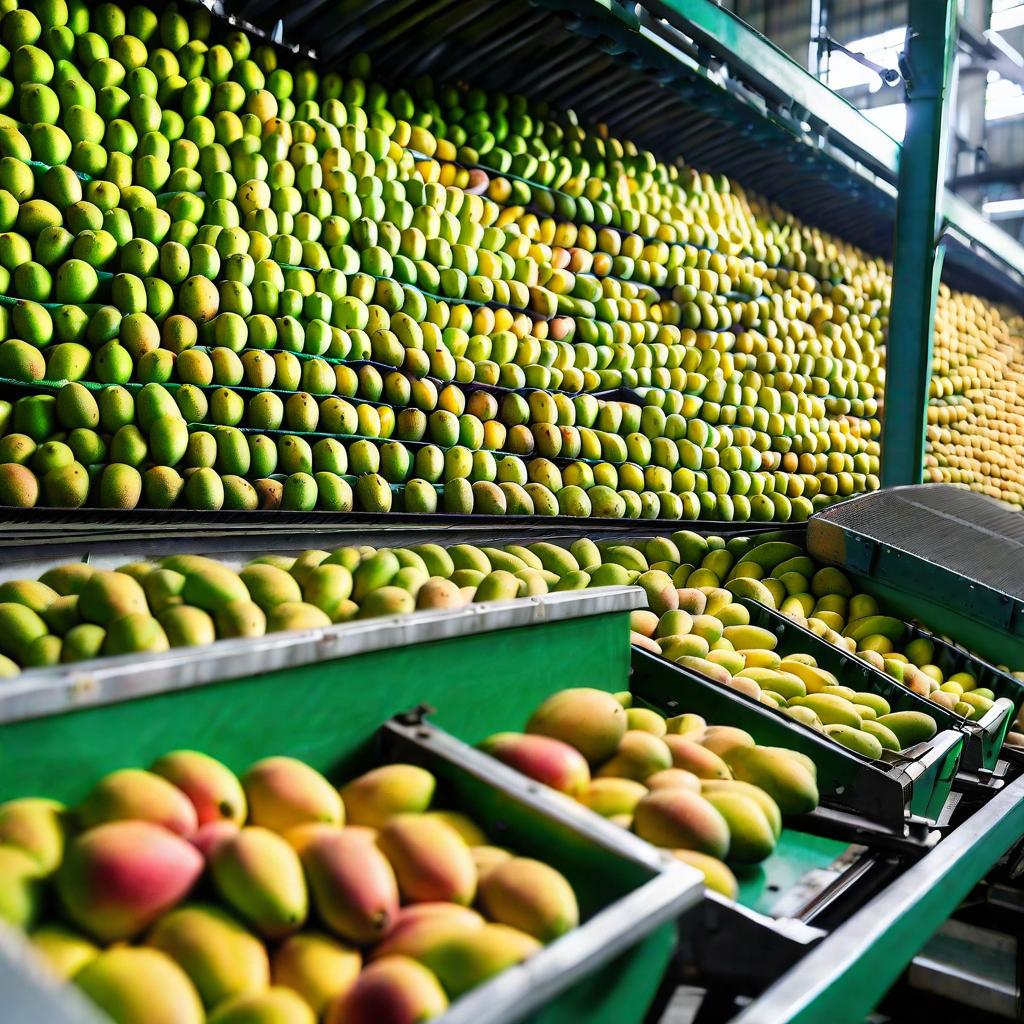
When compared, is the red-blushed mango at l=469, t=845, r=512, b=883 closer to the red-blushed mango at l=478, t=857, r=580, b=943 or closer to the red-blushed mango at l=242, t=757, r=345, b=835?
the red-blushed mango at l=478, t=857, r=580, b=943

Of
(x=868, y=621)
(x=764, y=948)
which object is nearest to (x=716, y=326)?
(x=868, y=621)

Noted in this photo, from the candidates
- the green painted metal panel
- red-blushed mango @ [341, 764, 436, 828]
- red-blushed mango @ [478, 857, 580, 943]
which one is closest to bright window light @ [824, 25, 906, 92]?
the green painted metal panel

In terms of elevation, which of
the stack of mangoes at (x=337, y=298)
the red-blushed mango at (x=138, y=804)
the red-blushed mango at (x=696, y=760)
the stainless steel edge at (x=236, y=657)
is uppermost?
the stack of mangoes at (x=337, y=298)

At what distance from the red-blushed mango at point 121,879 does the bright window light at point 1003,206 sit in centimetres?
1295

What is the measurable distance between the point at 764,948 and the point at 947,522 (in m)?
3.03

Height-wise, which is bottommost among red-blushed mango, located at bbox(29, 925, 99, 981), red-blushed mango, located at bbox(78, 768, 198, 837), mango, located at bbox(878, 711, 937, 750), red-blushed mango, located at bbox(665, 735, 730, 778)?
mango, located at bbox(878, 711, 937, 750)

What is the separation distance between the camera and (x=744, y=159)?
5.71 metres

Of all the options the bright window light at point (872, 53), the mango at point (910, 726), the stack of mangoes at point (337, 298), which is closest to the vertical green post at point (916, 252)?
the stack of mangoes at point (337, 298)

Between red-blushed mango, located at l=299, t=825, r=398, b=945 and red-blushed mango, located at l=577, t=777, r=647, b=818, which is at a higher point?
red-blushed mango, located at l=299, t=825, r=398, b=945

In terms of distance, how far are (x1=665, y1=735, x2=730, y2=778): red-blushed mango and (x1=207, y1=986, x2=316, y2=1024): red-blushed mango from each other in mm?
768

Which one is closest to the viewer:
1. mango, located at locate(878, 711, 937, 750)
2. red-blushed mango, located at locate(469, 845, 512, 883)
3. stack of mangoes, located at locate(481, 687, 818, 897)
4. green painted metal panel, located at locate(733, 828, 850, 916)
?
red-blushed mango, located at locate(469, 845, 512, 883)

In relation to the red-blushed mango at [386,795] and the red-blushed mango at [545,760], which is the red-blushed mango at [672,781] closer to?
the red-blushed mango at [545,760]

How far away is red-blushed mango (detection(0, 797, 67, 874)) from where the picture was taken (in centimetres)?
86

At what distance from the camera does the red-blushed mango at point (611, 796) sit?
3.93 ft
